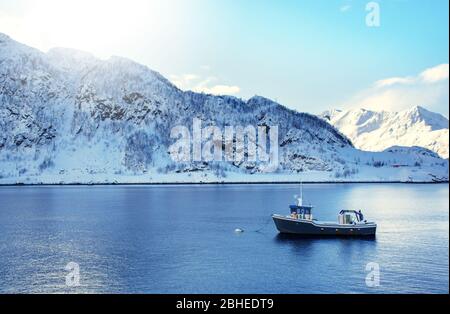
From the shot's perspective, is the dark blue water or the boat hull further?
the boat hull

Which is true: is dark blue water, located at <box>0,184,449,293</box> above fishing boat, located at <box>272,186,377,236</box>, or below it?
below

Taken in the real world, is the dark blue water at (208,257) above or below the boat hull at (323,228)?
below

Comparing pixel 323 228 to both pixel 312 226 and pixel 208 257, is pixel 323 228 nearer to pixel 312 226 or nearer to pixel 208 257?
pixel 312 226

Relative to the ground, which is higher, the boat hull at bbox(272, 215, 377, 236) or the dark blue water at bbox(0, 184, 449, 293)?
the boat hull at bbox(272, 215, 377, 236)

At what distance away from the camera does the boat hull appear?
289ft

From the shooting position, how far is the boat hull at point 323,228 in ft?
289

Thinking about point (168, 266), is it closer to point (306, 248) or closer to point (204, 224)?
point (306, 248)

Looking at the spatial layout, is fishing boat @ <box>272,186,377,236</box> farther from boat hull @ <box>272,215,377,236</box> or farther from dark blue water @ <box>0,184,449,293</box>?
dark blue water @ <box>0,184,449,293</box>

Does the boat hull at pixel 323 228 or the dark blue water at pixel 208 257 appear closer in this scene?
the dark blue water at pixel 208 257

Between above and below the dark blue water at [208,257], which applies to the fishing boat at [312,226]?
above

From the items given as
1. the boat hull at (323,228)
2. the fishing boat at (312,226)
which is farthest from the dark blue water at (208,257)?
the boat hull at (323,228)

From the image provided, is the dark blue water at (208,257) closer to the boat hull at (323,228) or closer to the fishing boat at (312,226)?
the fishing boat at (312,226)

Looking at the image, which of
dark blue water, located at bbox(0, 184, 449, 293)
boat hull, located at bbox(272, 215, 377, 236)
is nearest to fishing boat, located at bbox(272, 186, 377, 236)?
boat hull, located at bbox(272, 215, 377, 236)
